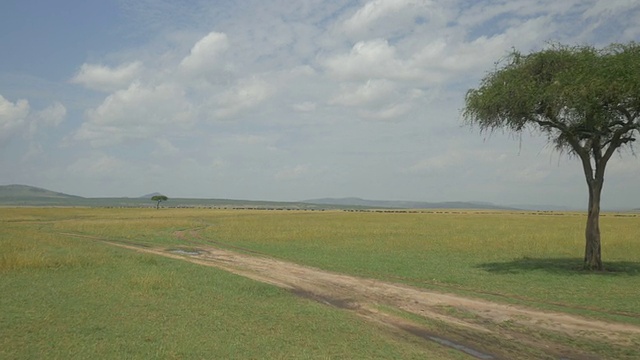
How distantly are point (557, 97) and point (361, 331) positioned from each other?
56.1 feet

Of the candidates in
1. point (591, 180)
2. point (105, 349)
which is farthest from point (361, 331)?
point (591, 180)

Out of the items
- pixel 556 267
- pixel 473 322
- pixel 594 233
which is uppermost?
pixel 594 233

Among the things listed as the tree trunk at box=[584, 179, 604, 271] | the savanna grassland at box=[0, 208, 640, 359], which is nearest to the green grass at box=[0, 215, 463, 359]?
the savanna grassland at box=[0, 208, 640, 359]

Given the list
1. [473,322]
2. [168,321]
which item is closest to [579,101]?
[473,322]

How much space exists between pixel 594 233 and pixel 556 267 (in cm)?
268

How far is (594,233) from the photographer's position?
25.0m

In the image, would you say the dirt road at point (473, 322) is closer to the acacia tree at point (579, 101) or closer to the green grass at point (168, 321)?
the green grass at point (168, 321)

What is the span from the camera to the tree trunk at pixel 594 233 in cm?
2480

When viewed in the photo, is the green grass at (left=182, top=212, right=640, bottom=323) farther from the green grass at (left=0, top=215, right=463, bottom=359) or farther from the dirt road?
the green grass at (left=0, top=215, right=463, bottom=359)

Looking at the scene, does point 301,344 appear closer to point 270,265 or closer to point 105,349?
point 105,349

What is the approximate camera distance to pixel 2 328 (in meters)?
11.7

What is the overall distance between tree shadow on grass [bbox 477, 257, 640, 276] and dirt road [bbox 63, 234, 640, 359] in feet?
27.3

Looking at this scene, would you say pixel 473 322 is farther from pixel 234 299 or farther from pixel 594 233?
pixel 594 233

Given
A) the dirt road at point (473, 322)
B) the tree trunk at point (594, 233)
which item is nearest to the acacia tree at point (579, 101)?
the tree trunk at point (594, 233)
